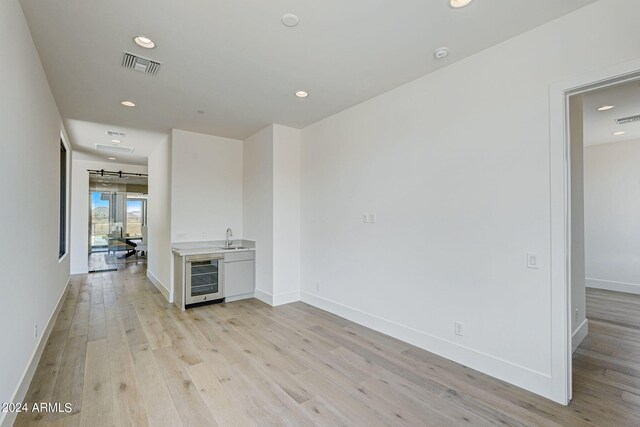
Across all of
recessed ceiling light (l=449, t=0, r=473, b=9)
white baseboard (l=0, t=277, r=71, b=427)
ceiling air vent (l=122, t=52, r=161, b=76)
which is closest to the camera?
white baseboard (l=0, t=277, r=71, b=427)

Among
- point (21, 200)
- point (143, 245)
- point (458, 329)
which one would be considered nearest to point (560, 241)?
point (458, 329)

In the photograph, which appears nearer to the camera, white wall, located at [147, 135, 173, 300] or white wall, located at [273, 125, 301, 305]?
white wall, located at [273, 125, 301, 305]

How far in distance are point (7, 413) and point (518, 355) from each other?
3.69 metres

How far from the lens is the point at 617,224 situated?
552 cm

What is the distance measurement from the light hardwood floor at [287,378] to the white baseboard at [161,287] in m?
0.86

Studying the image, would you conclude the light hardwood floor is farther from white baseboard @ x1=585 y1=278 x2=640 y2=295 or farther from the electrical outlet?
white baseboard @ x1=585 y1=278 x2=640 y2=295

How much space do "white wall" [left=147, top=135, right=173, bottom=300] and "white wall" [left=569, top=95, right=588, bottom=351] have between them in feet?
18.0

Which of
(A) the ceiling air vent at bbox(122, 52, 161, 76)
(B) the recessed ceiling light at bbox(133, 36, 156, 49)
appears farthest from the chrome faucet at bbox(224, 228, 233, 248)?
(B) the recessed ceiling light at bbox(133, 36, 156, 49)

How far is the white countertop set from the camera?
463 centimetres

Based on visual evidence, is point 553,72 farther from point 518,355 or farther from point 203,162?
point 203,162

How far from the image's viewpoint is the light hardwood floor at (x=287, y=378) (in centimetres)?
206

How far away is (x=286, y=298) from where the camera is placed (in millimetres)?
4766

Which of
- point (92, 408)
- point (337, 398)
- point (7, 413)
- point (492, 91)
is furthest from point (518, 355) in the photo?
point (7, 413)

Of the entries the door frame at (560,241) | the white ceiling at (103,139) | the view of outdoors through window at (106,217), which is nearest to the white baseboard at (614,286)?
the door frame at (560,241)
